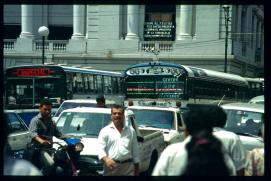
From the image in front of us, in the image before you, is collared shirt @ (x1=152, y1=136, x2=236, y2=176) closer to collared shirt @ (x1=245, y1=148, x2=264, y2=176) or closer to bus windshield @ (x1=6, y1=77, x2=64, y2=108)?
collared shirt @ (x1=245, y1=148, x2=264, y2=176)

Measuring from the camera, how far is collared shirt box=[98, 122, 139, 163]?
7121mm

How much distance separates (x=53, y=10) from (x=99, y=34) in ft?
16.5

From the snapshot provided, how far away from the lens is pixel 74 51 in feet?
151

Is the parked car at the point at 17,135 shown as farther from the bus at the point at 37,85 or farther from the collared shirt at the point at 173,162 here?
the bus at the point at 37,85

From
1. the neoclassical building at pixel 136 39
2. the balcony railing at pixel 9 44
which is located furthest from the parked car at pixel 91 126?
the balcony railing at pixel 9 44

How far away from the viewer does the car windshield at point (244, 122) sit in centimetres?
1126

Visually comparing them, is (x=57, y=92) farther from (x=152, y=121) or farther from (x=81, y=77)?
(x=152, y=121)

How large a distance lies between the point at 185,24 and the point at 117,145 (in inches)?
1535

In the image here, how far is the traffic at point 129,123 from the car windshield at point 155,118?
2 centimetres

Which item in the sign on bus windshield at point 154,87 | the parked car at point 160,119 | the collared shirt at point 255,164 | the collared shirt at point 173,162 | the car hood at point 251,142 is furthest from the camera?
the sign on bus windshield at point 154,87

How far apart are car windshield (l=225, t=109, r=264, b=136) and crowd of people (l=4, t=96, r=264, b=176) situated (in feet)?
12.4

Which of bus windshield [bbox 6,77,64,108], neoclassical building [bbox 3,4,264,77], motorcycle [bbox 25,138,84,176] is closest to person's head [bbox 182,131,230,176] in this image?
motorcycle [bbox 25,138,84,176]

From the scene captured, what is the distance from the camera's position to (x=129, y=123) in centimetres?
995
